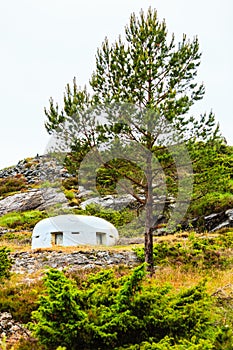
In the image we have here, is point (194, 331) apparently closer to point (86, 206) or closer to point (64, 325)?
point (64, 325)

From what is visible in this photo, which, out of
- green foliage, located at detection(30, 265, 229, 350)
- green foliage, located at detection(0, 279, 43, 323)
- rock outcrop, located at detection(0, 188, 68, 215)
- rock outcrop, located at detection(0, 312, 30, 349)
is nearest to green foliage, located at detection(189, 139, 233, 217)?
green foliage, located at detection(0, 279, 43, 323)

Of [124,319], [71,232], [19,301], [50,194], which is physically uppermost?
[50,194]

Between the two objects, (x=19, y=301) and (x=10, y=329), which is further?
(x=19, y=301)

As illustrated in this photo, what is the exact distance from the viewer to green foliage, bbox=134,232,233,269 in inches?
582

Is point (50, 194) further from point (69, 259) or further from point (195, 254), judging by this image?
point (195, 254)

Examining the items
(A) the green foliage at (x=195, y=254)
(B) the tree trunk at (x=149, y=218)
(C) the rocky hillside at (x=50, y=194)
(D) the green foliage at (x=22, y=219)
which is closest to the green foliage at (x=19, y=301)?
(C) the rocky hillside at (x=50, y=194)

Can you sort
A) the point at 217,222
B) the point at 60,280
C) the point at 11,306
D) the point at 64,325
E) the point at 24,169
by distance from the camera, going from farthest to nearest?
the point at 24,169
the point at 217,222
the point at 11,306
the point at 60,280
the point at 64,325

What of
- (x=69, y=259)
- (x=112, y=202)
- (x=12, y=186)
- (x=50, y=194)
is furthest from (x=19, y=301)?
(x=12, y=186)

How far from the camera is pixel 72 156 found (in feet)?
44.8

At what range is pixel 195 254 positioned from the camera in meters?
16.2

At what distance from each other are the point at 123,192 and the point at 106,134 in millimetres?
2279

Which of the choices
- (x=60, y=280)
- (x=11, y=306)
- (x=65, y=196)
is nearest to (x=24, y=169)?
(x=65, y=196)

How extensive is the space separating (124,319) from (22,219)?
28677mm

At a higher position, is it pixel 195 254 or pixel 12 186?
pixel 12 186
